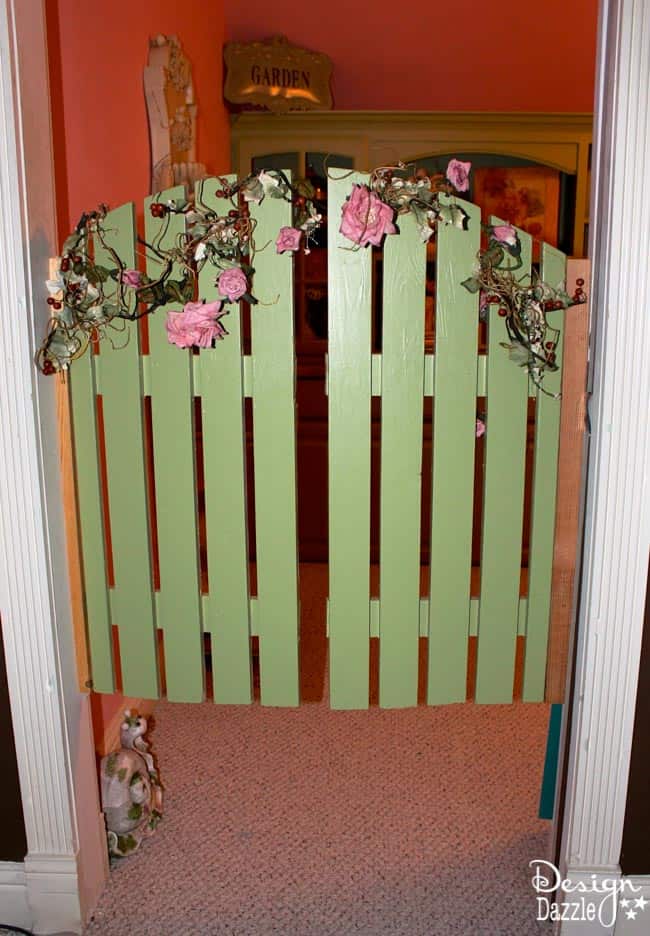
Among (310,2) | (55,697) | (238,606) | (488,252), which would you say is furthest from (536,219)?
(55,697)

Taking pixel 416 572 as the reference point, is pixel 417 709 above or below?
below

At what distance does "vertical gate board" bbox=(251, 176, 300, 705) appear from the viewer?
146 centimetres

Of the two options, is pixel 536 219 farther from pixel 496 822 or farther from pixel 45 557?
pixel 45 557

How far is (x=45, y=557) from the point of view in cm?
152

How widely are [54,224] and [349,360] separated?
592mm

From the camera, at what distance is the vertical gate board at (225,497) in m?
1.49

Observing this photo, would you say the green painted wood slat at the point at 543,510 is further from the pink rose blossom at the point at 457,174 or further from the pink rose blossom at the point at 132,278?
the pink rose blossom at the point at 132,278

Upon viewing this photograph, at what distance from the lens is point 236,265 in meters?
1.44

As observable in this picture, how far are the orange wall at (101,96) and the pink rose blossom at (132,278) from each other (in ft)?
1.48

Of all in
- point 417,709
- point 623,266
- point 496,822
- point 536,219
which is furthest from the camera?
point 536,219

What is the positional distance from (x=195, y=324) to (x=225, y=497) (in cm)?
33

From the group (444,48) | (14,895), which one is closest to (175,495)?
(14,895)

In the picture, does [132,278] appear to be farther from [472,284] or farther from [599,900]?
[599,900]

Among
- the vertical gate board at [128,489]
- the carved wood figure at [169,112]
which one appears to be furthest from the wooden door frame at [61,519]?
the carved wood figure at [169,112]
